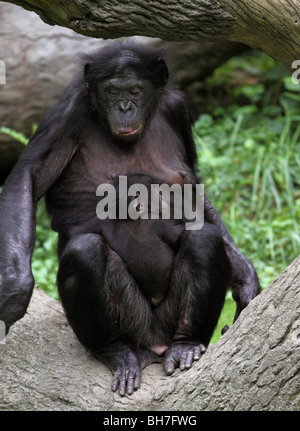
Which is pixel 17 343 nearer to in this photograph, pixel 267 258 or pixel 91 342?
pixel 91 342

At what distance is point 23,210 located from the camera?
446cm

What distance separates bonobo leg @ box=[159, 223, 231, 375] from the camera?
468cm

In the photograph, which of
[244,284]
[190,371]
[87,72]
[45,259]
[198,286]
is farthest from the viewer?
[45,259]

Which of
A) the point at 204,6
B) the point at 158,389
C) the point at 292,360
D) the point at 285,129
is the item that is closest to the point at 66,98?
the point at 204,6

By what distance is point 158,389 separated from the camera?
14.0 ft

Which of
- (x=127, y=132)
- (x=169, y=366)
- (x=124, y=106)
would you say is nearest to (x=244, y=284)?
(x=169, y=366)

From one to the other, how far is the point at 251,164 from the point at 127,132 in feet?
14.5

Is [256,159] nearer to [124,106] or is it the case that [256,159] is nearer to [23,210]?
[124,106]

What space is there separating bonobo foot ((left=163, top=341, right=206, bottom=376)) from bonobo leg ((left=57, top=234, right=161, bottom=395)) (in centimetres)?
17

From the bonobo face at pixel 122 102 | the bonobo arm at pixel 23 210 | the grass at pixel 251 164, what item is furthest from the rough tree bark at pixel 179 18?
the grass at pixel 251 164

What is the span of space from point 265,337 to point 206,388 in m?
0.48

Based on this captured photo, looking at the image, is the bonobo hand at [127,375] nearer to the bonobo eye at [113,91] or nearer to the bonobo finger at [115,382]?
the bonobo finger at [115,382]

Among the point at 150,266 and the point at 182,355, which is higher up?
the point at 150,266

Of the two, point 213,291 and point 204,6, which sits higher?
point 204,6
